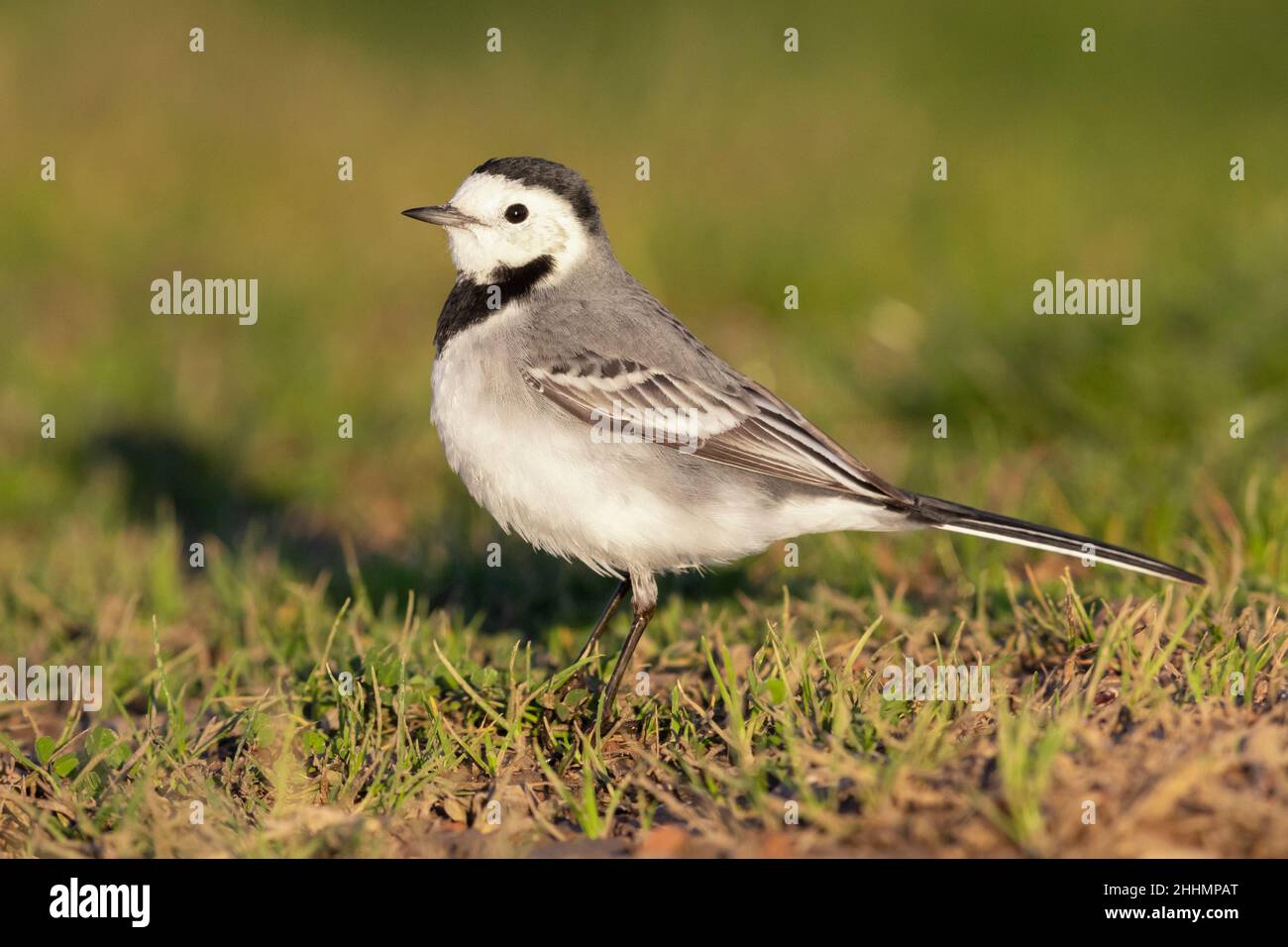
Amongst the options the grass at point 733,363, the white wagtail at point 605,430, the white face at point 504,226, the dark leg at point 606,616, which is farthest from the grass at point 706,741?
the white face at point 504,226

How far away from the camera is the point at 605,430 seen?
5.13 meters

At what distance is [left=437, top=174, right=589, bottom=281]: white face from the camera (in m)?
5.53

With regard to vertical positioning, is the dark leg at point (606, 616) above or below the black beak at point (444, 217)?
below

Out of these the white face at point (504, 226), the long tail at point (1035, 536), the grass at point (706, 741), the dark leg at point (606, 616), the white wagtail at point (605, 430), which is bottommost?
the grass at point (706, 741)

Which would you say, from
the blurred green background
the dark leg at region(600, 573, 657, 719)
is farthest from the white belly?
the blurred green background

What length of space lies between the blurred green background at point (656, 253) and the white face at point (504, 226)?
173 centimetres

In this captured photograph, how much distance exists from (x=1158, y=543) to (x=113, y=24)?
40.9 feet

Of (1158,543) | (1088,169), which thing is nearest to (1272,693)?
(1158,543)

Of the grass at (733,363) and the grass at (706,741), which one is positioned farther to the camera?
the grass at (733,363)

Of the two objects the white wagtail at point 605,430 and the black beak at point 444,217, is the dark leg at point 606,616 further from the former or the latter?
the black beak at point 444,217

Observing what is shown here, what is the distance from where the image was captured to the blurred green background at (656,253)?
7.24m

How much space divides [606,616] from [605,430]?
89cm

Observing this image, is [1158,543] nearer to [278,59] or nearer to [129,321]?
[129,321]

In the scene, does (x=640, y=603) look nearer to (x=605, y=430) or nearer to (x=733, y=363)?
(x=605, y=430)
